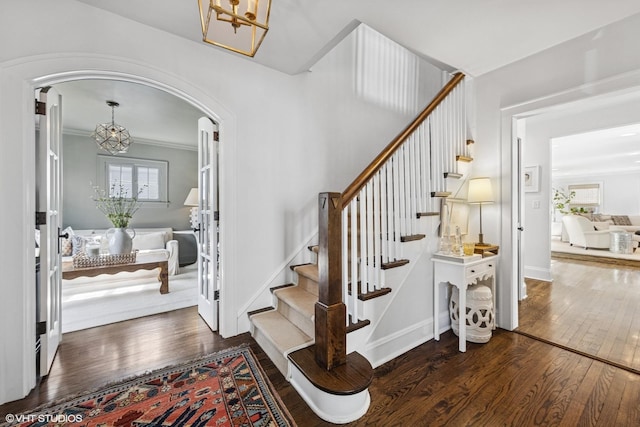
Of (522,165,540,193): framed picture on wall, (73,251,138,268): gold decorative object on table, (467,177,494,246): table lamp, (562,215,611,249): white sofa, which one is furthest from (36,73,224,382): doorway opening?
(562,215,611,249): white sofa

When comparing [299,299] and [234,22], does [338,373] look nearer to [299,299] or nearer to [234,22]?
[299,299]

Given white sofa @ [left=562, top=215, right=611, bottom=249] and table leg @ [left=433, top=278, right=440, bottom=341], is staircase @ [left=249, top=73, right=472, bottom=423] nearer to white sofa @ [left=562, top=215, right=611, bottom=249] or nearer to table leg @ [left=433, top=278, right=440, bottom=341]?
table leg @ [left=433, top=278, right=440, bottom=341]

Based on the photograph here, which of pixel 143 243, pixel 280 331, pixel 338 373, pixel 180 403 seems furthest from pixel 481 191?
pixel 143 243

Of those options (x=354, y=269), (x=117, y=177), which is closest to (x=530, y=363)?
(x=354, y=269)

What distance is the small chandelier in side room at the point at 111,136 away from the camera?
3.82 metres

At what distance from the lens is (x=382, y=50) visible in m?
3.62

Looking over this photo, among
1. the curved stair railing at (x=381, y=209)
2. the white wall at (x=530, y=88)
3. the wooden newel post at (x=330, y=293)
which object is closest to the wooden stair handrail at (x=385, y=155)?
the curved stair railing at (x=381, y=209)

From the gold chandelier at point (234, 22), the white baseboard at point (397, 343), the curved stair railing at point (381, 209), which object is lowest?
the white baseboard at point (397, 343)

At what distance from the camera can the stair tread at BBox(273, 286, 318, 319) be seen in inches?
80.1

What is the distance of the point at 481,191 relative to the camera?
8.55 feet

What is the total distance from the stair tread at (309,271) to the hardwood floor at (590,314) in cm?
213

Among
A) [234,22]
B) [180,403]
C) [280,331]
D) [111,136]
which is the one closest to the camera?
[234,22]

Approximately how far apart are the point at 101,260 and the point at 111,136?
6.15ft

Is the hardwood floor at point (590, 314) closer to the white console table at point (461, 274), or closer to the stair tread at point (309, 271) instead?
the white console table at point (461, 274)
